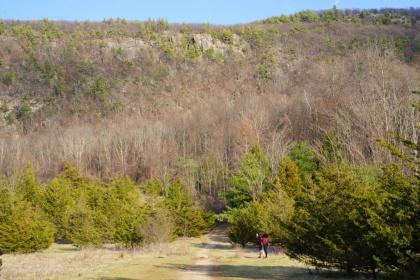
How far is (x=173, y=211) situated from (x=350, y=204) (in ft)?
96.0

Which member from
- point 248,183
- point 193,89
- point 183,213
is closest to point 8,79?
point 193,89

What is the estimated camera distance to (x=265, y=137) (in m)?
67.3

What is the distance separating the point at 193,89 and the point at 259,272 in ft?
351

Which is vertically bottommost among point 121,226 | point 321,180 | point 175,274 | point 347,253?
point 121,226

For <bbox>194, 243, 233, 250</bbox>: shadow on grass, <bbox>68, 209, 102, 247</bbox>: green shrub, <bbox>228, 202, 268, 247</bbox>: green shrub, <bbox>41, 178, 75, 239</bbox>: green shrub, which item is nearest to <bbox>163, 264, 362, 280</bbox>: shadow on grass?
<bbox>228, 202, 268, 247</bbox>: green shrub

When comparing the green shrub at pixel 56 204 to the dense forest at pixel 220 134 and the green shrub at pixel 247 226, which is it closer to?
the dense forest at pixel 220 134

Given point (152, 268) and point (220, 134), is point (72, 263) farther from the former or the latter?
point (220, 134)

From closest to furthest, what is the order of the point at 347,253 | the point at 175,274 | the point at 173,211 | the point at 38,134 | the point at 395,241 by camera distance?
the point at 395,241
the point at 347,253
the point at 175,274
the point at 173,211
the point at 38,134

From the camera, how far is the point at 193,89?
127 meters

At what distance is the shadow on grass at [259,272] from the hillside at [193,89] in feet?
71.8

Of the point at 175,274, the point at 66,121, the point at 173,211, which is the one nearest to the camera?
the point at 175,274

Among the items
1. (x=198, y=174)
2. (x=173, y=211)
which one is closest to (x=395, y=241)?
(x=173, y=211)

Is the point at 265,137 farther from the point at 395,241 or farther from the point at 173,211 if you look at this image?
the point at 395,241

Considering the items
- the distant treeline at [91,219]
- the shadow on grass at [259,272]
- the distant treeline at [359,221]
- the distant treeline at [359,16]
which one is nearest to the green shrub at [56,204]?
the distant treeline at [91,219]
